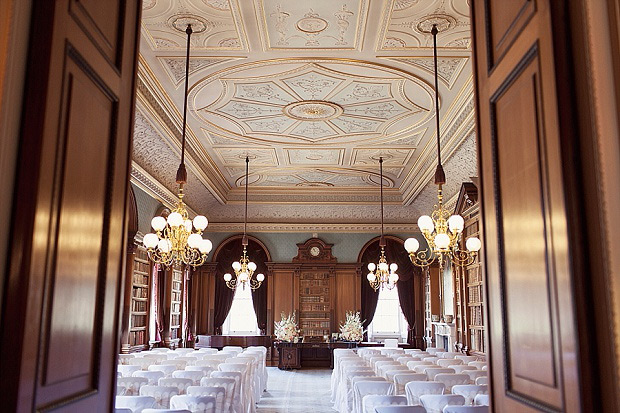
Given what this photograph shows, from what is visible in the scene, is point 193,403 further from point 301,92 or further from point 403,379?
point 301,92

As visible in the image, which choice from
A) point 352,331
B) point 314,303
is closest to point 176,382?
point 352,331

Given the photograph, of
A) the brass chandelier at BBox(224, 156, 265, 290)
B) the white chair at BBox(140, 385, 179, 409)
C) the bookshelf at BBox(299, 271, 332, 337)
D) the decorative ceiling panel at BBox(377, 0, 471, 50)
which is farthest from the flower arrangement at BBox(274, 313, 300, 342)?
the white chair at BBox(140, 385, 179, 409)

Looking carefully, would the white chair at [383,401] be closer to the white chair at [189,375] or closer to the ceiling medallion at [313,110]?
the white chair at [189,375]

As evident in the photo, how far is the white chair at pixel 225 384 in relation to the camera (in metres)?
5.89

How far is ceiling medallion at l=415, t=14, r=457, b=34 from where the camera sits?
629 centimetres

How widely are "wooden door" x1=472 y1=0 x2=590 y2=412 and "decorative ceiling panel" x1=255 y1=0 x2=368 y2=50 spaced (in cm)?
358

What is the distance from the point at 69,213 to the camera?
2.17 metres

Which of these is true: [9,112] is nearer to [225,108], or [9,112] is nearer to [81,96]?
[81,96]

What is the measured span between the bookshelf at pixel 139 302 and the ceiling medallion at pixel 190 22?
566cm

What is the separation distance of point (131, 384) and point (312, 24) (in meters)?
4.40

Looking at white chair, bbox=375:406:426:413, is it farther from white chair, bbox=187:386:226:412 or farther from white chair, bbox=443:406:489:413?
white chair, bbox=187:386:226:412

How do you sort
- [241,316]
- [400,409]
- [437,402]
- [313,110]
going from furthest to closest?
1. [241,316]
2. [313,110]
3. [437,402]
4. [400,409]

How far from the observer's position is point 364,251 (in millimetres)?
16969

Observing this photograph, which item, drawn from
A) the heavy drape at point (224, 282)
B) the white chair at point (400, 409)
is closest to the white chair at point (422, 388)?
the white chair at point (400, 409)
